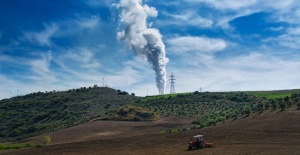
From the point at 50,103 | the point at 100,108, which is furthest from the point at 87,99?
the point at 100,108

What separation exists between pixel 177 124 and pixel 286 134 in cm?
3478

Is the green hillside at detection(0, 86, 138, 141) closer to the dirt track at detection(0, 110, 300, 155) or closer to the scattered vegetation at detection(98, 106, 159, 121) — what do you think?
the scattered vegetation at detection(98, 106, 159, 121)

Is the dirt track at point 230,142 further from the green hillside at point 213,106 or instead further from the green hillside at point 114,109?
the green hillside at point 213,106

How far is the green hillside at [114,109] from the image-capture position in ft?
216

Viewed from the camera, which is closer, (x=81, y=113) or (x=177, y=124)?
(x=177, y=124)

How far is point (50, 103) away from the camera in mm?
124250

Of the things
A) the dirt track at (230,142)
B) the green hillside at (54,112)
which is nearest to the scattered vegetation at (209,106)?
the dirt track at (230,142)

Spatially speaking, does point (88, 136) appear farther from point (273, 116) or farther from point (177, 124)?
point (273, 116)

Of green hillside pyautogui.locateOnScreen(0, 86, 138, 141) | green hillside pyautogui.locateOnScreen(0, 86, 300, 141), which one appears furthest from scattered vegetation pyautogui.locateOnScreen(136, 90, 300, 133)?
green hillside pyautogui.locateOnScreen(0, 86, 138, 141)

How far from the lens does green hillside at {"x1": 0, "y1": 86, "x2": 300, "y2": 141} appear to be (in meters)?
65.8

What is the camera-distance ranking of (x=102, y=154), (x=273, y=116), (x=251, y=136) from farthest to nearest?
(x=273, y=116), (x=251, y=136), (x=102, y=154)

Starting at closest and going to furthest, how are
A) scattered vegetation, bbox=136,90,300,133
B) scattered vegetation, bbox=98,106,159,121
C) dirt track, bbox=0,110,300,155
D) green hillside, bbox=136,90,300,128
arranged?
dirt track, bbox=0,110,300,155 < green hillside, bbox=136,90,300,128 < scattered vegetation, bbox=136,90,300,133 < scattered vegetation, bbox=98,106,159,121

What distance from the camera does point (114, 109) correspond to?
95688mm

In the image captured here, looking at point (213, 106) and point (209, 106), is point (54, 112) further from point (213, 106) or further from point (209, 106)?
point (213, 106)
